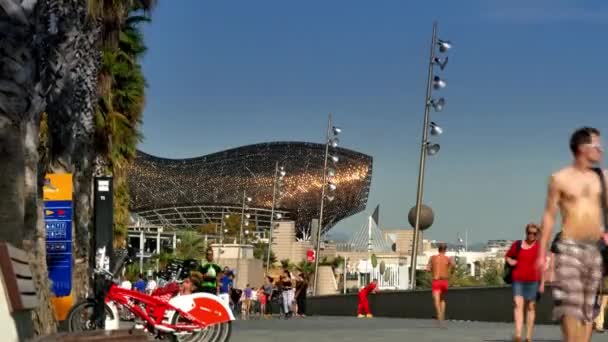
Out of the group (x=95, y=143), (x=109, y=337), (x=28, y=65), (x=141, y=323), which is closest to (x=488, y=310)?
(x=95, y=143)

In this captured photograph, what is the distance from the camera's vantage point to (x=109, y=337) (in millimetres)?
6875

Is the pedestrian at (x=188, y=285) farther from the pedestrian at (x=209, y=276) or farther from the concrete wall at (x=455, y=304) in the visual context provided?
the concrete wall at (x=455, y=304)

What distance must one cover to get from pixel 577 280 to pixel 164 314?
6298mm

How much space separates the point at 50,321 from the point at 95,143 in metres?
14.2

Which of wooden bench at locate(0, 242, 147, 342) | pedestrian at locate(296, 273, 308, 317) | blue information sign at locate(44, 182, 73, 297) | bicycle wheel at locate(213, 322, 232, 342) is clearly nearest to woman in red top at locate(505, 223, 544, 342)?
bicycle wheel at locate(213, 322, 232, 342)

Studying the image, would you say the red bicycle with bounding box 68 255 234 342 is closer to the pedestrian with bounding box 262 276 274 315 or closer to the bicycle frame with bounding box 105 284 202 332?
the bicycle frame with bounding box 105 284 202 332

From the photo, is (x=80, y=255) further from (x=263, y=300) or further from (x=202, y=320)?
(x=263, y=300)

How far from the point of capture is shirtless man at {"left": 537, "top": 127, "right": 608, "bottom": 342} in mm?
7066

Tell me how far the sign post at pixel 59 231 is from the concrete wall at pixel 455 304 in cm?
1039

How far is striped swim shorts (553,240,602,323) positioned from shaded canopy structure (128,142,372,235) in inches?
7063

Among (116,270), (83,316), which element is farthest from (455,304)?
(83,316)

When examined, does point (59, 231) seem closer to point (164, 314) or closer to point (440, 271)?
point (164, 314)

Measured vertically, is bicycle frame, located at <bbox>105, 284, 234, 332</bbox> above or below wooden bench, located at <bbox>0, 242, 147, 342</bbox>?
below

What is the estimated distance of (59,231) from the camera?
17.3 meters
